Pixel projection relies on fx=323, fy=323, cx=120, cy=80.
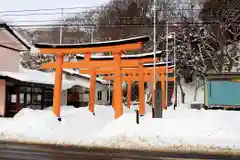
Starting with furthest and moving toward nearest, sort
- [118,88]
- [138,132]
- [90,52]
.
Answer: [90,52] → [118,88] → [138,132]

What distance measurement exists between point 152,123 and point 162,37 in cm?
3154

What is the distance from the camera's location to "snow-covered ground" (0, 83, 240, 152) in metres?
14.0

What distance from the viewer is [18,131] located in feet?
58.0

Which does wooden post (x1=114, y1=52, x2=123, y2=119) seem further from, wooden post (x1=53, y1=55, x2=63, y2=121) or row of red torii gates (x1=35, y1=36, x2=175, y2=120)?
wooden post (x1=53, y1=55, x2=63, y2=121)

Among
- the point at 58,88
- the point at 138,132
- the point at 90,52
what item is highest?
the point at 90,52

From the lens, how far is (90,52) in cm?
2056

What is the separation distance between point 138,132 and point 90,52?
24.0 feet

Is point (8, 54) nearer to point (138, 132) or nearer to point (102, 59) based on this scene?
point (102, 59)

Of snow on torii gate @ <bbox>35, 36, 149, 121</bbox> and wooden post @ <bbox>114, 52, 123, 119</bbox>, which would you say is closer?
snow on torii gate @ <bbox>35, 36, 149, 121</bbox>

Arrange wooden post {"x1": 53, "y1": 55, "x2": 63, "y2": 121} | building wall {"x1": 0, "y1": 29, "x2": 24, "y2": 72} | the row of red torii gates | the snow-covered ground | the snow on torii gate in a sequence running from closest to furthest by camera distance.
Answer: the snow-covered ground → the snow on torii gate → the row of red torii gates → wooden post {"x1": 53, "y1": 55, "x2": 63, "y2": 121} → building wall {"x1": 0, "y1": 29, "x2": 24, "y2": 72}

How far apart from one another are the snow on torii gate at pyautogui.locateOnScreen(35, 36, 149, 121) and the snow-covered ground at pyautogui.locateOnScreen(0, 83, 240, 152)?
62.5 inches

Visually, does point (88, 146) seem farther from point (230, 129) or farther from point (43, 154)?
point (230, 129)

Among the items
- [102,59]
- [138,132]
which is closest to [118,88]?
[138,132]

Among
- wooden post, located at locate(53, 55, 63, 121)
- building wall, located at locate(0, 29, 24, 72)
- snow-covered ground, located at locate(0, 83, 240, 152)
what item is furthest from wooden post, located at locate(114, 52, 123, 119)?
building wall, located at locate(0, 29, 24, 72)
